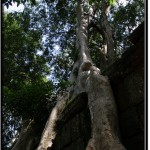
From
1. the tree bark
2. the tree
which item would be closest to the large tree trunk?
the tree

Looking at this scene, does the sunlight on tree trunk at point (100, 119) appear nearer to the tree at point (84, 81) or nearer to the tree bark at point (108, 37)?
the tree at point (84, 81)

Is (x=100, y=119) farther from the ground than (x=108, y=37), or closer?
closer

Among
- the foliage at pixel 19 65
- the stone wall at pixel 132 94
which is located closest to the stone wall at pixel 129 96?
the stone wall at pixel 132 94

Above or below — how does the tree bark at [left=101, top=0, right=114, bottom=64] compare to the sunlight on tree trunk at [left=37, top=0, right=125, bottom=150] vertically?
above

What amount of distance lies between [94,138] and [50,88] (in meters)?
3.26

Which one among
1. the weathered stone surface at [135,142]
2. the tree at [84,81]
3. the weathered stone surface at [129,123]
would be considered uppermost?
the tree at [84,81]

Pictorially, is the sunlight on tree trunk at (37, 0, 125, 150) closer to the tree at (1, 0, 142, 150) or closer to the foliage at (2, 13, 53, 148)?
the tree at (1, 0, 142, 150)

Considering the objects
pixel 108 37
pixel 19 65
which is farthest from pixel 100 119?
pixel 19 65

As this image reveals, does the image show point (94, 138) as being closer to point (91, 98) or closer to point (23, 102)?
point (91, 98)

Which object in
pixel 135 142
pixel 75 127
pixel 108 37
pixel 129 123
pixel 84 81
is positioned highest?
pixel 108 37

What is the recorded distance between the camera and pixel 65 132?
3766 mm

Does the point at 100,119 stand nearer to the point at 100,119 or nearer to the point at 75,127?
the point at 100,119

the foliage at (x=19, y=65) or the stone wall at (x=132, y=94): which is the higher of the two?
the foliage at (x=19, y=65)

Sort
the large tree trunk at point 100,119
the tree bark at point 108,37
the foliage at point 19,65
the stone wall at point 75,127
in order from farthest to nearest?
the tree bark at point 108,37, the foliage at point 19,65, the stone wall at point 75,127, the large tree trunk at point 100,119
